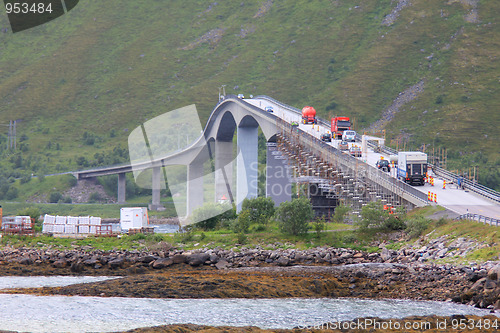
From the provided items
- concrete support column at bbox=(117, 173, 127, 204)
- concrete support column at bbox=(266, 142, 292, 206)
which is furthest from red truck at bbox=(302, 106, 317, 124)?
concrete support column at bbox=(117, 173, 127, 204)

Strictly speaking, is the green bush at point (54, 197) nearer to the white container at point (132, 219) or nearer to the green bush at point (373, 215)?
the white container at point (132, 219)

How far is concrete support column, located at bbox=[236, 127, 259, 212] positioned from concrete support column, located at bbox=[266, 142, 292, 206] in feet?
24.9

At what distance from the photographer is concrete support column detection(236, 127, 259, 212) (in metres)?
98.2

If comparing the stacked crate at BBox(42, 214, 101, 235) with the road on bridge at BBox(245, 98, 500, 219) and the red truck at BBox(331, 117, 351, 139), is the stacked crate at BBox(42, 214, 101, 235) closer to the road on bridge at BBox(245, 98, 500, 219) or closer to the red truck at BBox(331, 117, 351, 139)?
the road on bridge at BBox(245, 98, 500, 219)

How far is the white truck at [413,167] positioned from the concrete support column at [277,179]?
29.8 metres

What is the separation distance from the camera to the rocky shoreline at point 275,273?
37719mm

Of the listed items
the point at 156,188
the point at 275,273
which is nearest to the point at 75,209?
the point at 156,188

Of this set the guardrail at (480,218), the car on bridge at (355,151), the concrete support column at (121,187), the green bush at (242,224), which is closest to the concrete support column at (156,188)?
the concrete support column at (121,187)

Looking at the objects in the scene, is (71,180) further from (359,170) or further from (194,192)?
(359,170)

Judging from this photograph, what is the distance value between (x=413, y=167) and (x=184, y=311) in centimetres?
3192

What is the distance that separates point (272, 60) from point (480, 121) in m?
68.4

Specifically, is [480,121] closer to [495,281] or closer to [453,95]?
[453,95]

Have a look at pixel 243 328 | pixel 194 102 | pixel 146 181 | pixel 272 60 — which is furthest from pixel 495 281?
pixel 272 60

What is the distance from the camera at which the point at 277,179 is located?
9038cm
